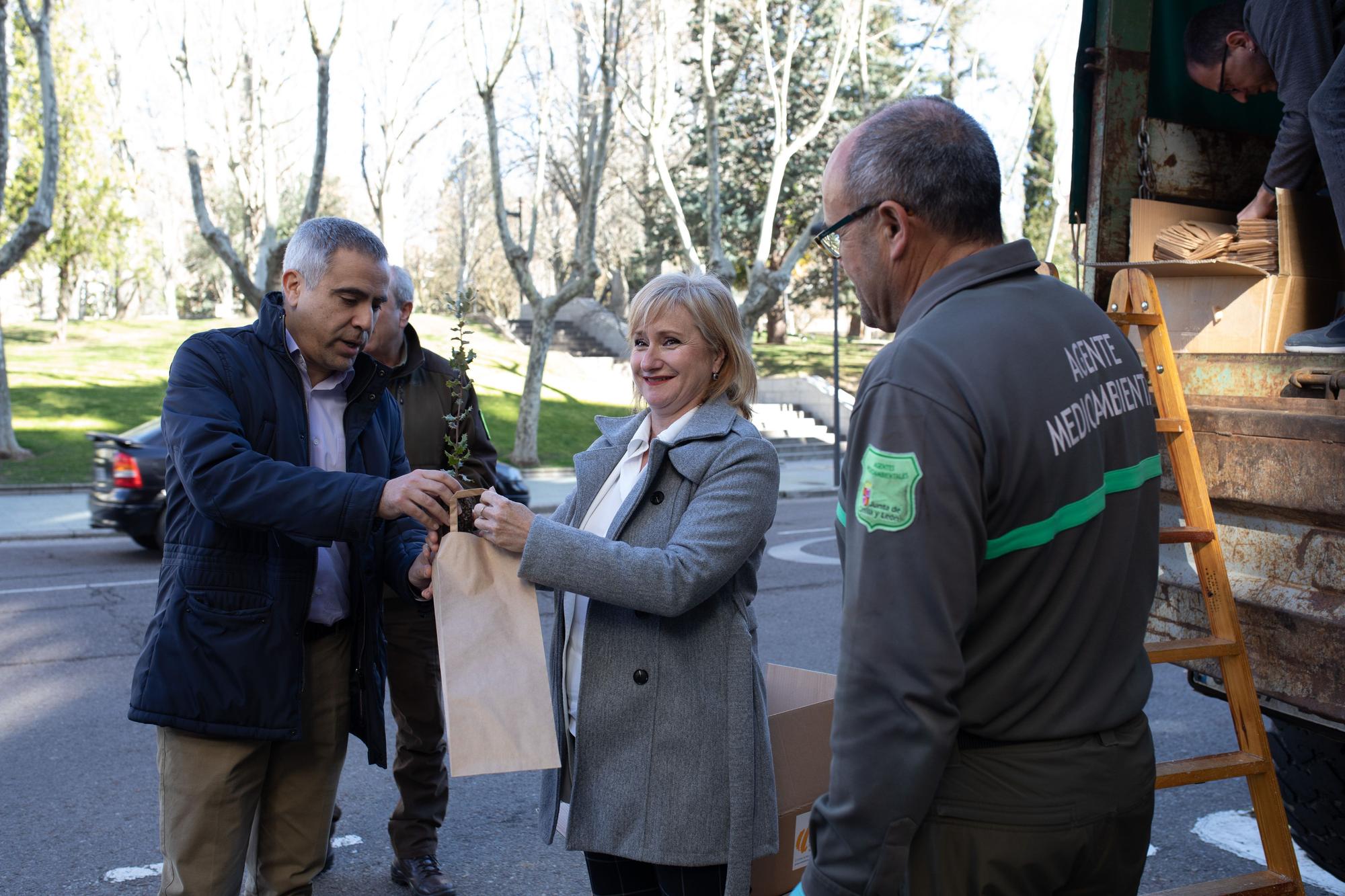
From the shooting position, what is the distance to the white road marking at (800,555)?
10.6m

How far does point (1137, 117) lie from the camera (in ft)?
11.8

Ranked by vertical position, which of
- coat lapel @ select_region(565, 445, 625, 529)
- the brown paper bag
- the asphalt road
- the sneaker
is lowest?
the asphalt road

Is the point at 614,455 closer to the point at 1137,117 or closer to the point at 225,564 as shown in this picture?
the point at 225,564

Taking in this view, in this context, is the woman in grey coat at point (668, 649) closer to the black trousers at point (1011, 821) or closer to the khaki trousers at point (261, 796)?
the khaki trousers at point (261, 796)

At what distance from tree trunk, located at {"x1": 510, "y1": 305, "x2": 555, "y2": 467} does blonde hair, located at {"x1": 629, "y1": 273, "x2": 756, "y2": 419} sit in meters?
15.6

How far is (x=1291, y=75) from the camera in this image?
316cm

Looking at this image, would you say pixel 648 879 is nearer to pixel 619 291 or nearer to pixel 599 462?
pixel 599 462

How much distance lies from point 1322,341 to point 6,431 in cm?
1670

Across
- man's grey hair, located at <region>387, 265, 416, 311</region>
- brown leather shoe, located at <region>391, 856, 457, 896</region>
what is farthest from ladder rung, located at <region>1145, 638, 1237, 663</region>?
man's grey hair, located at <region>387, 265, 416, 311</region>

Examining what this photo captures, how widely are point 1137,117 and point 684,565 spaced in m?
2.34

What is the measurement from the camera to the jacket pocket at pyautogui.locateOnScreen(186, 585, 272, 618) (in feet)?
8.47

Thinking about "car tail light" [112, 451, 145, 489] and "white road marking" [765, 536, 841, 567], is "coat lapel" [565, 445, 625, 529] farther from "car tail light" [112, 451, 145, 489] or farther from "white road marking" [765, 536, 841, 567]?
→ "car tail light" [112, 451, 145, 489]

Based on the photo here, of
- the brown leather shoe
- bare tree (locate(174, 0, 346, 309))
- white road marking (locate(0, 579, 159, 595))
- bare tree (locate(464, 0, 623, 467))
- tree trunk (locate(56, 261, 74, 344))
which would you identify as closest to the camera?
the brown leather shoe

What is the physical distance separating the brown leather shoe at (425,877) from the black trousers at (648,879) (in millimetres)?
1431
